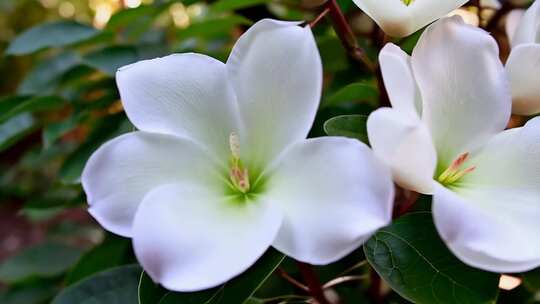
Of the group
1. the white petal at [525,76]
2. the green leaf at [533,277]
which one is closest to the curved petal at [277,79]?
the white petal at [525,76]

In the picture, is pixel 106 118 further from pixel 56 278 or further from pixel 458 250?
pixel 458 250

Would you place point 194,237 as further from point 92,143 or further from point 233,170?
point 92,143

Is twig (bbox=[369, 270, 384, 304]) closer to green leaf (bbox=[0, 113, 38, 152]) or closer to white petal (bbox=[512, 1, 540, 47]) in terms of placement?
white petal (bbox=[512, 1, 540, 47])

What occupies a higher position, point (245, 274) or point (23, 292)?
point (245, 274)

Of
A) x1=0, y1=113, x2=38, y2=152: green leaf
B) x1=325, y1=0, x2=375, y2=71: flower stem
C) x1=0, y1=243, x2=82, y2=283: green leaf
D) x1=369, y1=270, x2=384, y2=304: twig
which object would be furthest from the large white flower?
x1=0, y1=243, x2=82, y2=283: green leaf

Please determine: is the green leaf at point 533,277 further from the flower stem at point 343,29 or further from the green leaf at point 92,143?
the green leaf at point 92,143

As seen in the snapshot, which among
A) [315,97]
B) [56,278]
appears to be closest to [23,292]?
[56,278]
